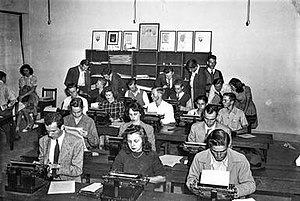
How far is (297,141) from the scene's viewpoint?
901cm

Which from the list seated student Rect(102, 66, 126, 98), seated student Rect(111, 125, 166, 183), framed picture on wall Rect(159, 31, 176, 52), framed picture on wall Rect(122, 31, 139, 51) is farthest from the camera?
framed picture on wall Rect(122, 31, 139, 51)

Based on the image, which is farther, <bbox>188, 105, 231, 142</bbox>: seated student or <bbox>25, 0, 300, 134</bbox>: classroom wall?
<bbox>25, 0, 300, 134</bbox>: classroom wall

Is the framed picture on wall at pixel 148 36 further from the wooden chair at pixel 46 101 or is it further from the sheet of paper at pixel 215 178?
the sheet of paper at pixel 215 178

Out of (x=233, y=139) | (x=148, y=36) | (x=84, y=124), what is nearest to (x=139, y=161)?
(x=84, y=124)

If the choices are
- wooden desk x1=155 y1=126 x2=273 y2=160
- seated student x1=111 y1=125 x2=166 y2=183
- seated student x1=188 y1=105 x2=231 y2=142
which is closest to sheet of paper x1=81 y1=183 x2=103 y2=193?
seated student x1=111 y1=125 x2=166 y2=183

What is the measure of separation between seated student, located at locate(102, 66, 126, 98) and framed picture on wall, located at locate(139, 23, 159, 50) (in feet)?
3.53

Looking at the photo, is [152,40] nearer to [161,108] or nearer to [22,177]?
[161,108]

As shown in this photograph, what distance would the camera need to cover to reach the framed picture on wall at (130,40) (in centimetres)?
1013

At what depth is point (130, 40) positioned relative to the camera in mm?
10172

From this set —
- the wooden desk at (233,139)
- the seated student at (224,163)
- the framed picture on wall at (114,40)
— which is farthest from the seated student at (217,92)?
the seated student at (224,163)

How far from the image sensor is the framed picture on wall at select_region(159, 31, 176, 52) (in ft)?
32.5

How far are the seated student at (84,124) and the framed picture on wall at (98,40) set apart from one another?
496cm

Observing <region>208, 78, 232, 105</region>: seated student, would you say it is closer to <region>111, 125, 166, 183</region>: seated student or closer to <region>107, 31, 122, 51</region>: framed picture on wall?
<region>107, 31, 122, 51</region>: framed picture on wall

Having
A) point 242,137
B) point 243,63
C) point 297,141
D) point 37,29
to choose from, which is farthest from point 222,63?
point 37,29
